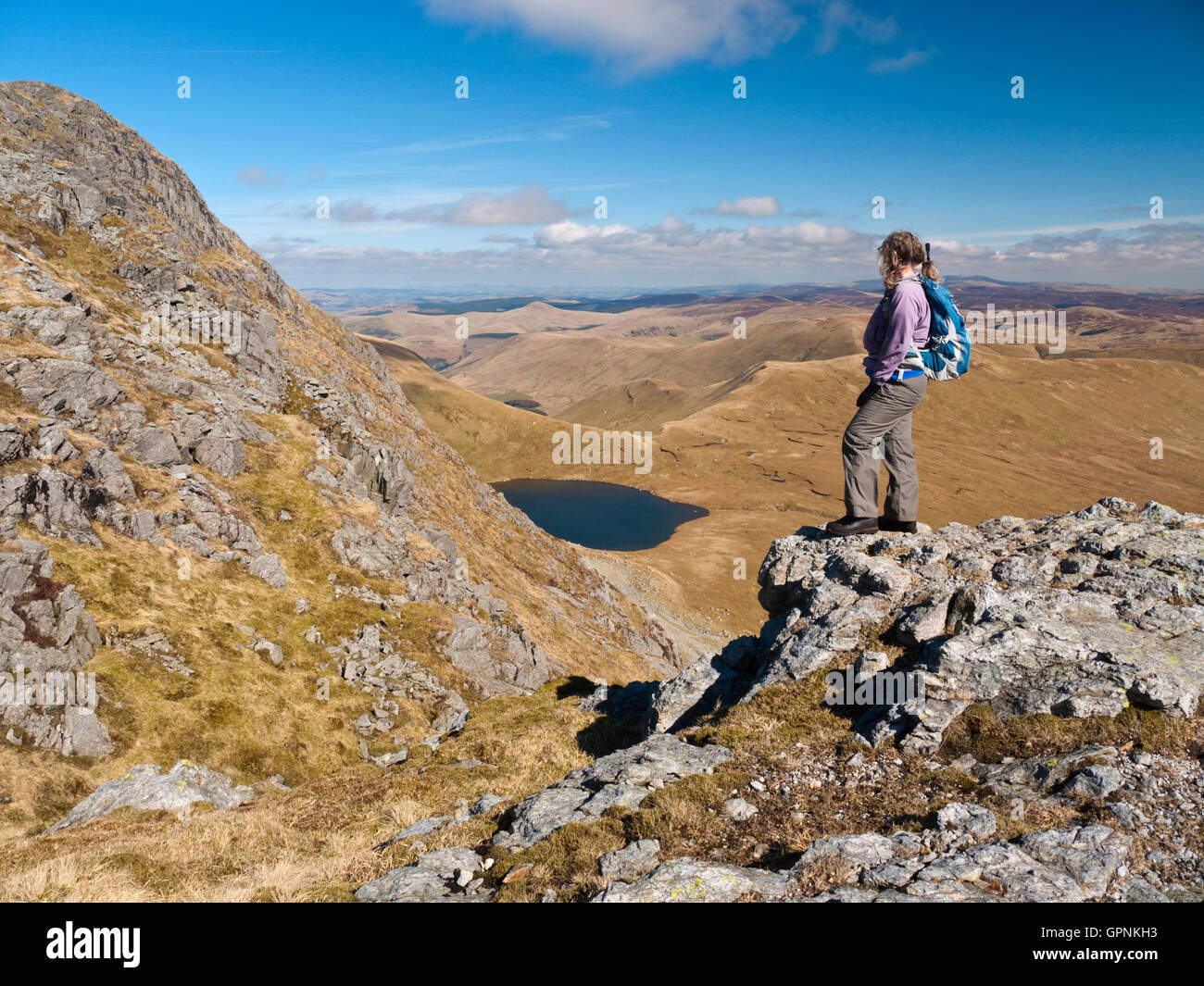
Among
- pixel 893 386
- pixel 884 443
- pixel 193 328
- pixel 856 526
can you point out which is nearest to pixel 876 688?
pixel 856 526

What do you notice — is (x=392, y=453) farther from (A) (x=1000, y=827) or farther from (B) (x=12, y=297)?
(A) (x=1000, y=827)

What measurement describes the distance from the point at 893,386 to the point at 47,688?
1590 inches

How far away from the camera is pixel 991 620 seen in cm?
1420

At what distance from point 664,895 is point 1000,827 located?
214 inches

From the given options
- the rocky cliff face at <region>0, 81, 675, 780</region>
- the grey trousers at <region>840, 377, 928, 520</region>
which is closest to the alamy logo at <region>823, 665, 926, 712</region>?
the grey trousers at <region>840, 377, 928, 520</region>

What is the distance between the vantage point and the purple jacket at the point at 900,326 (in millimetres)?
14078

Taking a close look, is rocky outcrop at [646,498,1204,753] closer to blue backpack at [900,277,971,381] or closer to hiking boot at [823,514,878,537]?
hiking boot at [823,514,878,537]

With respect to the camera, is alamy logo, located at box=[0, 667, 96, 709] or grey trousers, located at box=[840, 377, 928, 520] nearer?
grey trousers, located at box=[840, 377, 928, 520]

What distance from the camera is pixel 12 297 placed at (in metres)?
51.5

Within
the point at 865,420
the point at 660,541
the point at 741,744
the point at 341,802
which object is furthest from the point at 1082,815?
the point at 660,541

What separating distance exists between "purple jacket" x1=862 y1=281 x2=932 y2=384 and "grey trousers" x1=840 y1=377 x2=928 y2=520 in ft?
1.99
